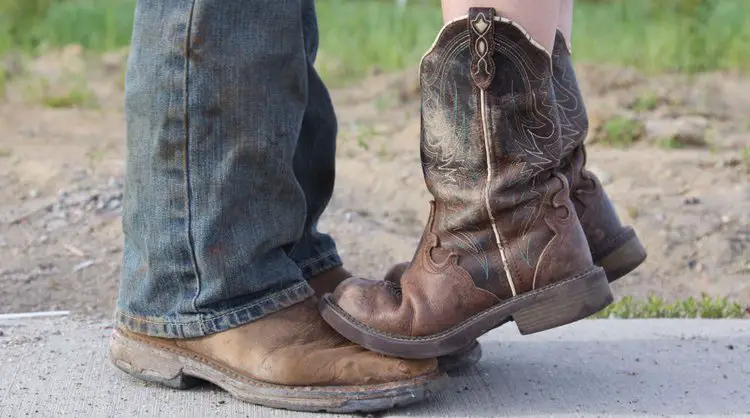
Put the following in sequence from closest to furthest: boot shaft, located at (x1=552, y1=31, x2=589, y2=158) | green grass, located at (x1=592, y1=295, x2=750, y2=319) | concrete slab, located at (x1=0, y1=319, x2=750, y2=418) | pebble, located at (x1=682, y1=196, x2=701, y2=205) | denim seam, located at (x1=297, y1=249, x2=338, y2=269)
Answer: concrete slab, located at (x1=0, y1=319, x2=750, y2=418)
boot shaft, located at (x1=552, y1=31, x2=589, y2=158)
denim seam, located at (x1=297, y1=249, x2=338, y2=269)
green grass, located at (x1=592, y1=295, x2=750, y2=319)
pebble, located at (x1=682, y1=196, x2=701, y2=205)

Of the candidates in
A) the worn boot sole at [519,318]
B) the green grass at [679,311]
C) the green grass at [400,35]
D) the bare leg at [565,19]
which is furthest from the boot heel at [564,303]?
the green grass at [400,35]

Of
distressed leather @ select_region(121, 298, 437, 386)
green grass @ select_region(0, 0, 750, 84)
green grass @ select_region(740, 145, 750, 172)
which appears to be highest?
distressed leather @ select_region(121, 298, 437, 386)

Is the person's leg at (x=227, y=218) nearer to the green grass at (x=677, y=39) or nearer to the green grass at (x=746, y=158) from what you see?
the green grass at (x=746, y=158)

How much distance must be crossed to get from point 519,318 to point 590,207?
1.17 ft

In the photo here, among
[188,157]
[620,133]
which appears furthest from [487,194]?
[620,133]

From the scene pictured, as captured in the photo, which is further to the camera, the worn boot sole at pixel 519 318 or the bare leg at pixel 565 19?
the bare leg at pixel 565 19

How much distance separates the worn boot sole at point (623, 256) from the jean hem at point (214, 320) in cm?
60

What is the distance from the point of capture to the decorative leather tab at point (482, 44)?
5.58ft

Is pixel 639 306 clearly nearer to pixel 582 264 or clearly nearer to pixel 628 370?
pixel 628 370

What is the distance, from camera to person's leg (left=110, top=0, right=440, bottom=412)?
1734 millimetres

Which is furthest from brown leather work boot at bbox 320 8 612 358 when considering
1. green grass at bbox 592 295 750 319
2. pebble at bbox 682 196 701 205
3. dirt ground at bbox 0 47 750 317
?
pebble at bbox 682 196 701 205

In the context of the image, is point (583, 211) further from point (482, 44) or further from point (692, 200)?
point (692, 200)

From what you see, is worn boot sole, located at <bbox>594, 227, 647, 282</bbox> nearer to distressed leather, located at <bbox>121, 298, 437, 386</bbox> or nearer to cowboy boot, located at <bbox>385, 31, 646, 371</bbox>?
cowboy boot, located at <bbox>385, 31, 646, 371</bbox>

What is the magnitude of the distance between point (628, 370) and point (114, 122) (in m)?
3.30
